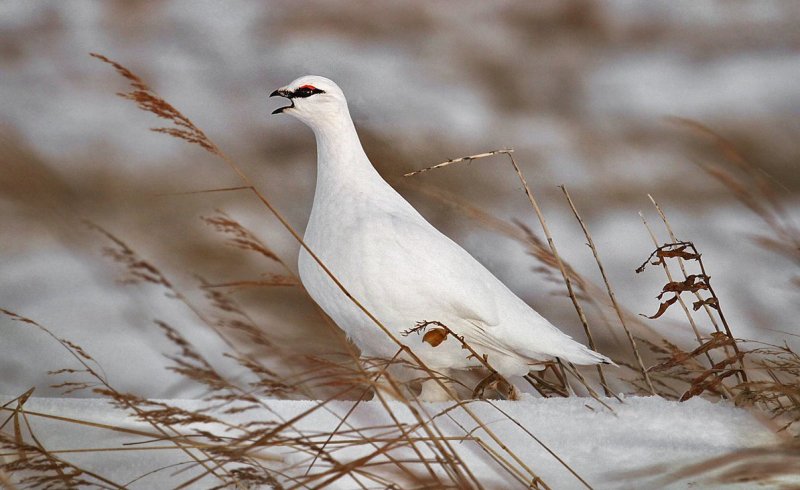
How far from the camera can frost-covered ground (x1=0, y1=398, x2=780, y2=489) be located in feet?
2.62

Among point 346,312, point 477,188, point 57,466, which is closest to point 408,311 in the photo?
point 346,312

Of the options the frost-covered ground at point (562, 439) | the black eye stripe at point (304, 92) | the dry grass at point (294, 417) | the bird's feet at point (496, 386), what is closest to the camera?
the dry grass at point (294, 417)

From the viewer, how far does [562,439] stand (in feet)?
2.88

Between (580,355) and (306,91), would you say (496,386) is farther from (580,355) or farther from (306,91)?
(306,91)

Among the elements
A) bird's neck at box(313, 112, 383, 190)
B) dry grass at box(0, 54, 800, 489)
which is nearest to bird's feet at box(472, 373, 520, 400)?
dry grass at box(0, 54, 800, 489)

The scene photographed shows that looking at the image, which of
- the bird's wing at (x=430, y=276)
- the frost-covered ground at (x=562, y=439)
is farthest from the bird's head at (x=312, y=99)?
the frost-covered ground at (x=562, y=439)

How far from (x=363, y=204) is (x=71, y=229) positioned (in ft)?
2.57

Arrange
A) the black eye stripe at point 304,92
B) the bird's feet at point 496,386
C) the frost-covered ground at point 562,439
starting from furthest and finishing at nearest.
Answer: the black eye stripe at point 304,92, the bird's feet at point 496,386, the frost-covered ground at point 562,439

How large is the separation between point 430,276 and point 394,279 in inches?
1.9

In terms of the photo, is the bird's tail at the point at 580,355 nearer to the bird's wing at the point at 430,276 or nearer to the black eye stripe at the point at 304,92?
the bird's wing at the point at 430,276

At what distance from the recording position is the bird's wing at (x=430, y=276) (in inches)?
40.8

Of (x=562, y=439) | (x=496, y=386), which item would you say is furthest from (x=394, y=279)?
(x=562, y=439)

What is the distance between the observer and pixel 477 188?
1750mm

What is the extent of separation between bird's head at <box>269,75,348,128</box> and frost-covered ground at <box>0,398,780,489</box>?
0.39m
